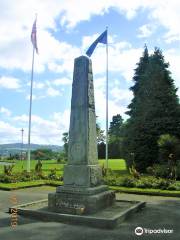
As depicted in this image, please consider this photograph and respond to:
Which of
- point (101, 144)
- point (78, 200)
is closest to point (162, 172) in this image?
point (78, 200)

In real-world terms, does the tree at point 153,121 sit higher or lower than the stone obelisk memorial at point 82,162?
higher

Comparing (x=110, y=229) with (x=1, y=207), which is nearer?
(x=110, y=229)

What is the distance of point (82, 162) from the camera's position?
449 inches

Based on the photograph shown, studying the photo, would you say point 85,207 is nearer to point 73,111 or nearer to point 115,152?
point 73,111

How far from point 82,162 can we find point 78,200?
1180 mm

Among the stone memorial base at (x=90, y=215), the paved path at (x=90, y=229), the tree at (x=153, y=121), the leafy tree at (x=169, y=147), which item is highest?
the tree at (x=153, y=121)

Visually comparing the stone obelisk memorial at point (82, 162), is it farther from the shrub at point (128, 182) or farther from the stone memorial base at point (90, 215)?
the shrub at point (128, 182)

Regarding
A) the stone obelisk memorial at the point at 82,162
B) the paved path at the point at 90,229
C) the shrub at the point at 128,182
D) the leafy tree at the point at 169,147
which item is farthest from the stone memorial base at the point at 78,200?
the leafy tree at the point at 169,147

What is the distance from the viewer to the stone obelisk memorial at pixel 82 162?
10.8 m

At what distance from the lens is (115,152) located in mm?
80125

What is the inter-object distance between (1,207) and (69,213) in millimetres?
3049

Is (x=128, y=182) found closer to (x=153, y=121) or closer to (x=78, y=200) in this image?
(x=78, y=200)

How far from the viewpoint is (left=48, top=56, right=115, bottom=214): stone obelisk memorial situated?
35.5 ft

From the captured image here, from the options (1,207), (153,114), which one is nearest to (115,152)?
(153,114)
